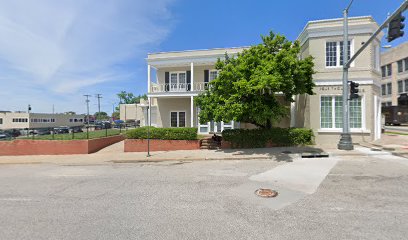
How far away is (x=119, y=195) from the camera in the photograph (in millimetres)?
6203

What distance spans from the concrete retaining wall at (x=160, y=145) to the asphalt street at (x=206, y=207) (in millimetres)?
6905

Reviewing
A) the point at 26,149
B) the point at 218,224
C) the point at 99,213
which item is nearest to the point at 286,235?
the point at 218,224

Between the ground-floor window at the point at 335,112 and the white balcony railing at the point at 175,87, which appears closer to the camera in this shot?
the ground-floor window at the point at 335,112

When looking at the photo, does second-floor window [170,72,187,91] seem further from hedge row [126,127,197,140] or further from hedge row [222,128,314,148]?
hedge row [222,128,314,148]

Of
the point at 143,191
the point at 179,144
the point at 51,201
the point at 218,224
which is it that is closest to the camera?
the point at 218,224

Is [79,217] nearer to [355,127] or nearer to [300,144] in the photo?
[300,144]

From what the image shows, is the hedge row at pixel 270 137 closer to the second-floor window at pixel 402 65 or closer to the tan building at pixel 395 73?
the tan building at pixel 395 73

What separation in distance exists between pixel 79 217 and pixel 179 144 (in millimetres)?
10838

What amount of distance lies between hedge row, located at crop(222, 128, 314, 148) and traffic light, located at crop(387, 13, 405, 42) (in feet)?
24.1

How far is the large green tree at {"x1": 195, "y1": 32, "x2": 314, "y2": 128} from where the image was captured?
10.7 metres

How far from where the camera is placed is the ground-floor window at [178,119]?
2178 cm

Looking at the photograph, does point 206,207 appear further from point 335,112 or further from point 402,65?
point 402,65

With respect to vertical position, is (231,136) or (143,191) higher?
(231,136)

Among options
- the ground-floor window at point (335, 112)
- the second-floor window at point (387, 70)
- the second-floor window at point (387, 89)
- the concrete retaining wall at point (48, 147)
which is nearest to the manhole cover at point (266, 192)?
the ground-floor window at point (335, 112)
